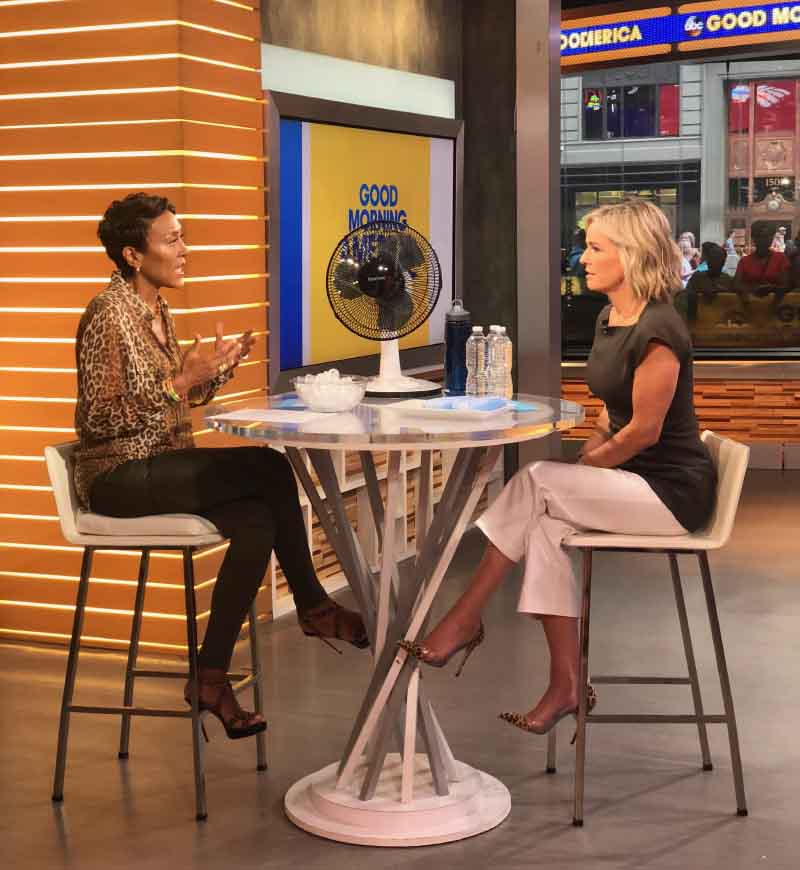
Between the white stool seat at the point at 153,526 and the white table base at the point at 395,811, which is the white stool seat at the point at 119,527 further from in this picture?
the white table base at the point at 395,811

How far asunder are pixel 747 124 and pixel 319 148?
5.18 metres

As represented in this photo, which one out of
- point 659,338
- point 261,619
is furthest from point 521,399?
point 261,619

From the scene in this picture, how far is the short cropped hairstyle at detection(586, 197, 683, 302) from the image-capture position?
11.8 ft

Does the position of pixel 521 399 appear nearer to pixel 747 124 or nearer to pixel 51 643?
pixel 51 643

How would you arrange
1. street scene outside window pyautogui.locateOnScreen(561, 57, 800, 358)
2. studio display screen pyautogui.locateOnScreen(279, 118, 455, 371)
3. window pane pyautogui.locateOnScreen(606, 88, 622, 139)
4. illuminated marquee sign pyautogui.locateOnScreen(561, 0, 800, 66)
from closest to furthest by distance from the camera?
studio display screen pyautogui.locateOnScreen(279, 118, 455, 371), illuminated marquee sign pyautogui.locateOnScreen(561, 0, 800, 66), street scene outside window pyautogui.locateOnScreen(561, 57, 800, 358), window pane pyautogui.locateOnScreen(606, 88, 622, 139)

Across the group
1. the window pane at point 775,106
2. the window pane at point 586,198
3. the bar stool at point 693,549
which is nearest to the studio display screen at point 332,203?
the bar stool at point 693,549

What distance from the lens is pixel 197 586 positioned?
490 centimetres

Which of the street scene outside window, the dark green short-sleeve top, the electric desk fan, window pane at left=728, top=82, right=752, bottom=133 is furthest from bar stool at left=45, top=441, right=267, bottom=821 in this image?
window pane at left=728, top=82, right=752, bottom=133

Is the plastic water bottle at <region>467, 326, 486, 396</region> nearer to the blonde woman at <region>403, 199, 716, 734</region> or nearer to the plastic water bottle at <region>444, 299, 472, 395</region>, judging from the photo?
the plastic water bottle at <region>444, 299, 472, 395</region>

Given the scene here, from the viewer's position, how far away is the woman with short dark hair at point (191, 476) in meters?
3.58

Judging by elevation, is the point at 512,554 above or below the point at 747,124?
below

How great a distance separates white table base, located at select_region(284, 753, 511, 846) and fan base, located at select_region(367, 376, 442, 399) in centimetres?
98

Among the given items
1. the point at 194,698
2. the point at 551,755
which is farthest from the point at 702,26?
the point at 194,698

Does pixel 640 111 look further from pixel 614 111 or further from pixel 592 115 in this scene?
pixel 592 115
